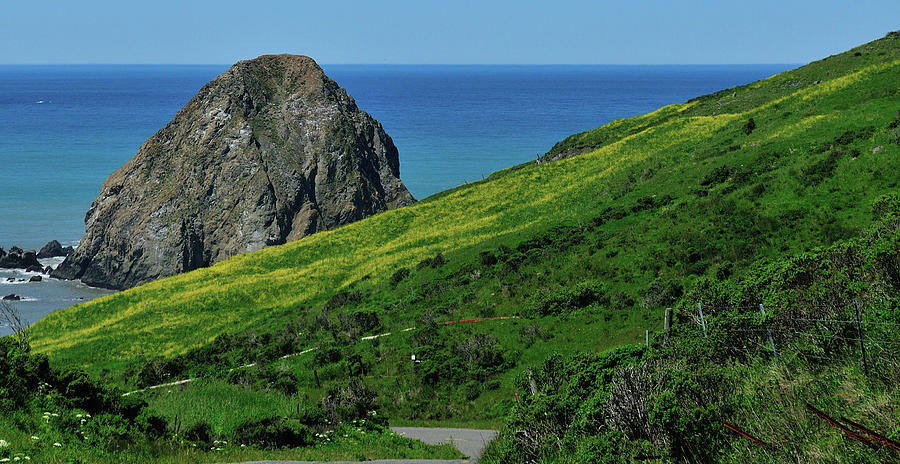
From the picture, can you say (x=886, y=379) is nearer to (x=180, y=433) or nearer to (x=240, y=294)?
(x=180, y=433)

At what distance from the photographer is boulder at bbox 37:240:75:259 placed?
8756 cm

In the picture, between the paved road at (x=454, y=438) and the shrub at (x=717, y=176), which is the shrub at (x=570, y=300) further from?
the shrub at (x=717, y=176)

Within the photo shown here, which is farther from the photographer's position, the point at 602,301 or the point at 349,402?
the point at 602,301

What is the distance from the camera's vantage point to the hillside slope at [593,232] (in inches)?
1307

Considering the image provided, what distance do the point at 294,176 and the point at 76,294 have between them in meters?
24.8

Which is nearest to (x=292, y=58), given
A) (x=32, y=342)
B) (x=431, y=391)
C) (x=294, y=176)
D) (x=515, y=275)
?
(x=294, y=176)

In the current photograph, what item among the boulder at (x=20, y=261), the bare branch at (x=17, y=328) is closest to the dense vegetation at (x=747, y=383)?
the bare branch at (x=17, y=328)

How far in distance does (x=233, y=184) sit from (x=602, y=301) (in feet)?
191

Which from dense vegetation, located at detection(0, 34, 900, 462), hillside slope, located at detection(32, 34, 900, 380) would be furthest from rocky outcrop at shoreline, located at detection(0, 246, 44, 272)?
dense vegetation, located at detection(0, 34, 900, 462)

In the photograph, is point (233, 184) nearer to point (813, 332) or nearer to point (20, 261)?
point (20, 261)

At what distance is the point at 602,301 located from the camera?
31203 millimetres

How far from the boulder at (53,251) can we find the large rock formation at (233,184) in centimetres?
832

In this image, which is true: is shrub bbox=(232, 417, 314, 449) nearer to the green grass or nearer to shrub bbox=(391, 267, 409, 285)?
the green grass

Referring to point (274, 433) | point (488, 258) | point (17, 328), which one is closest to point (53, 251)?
point (17, 328)
